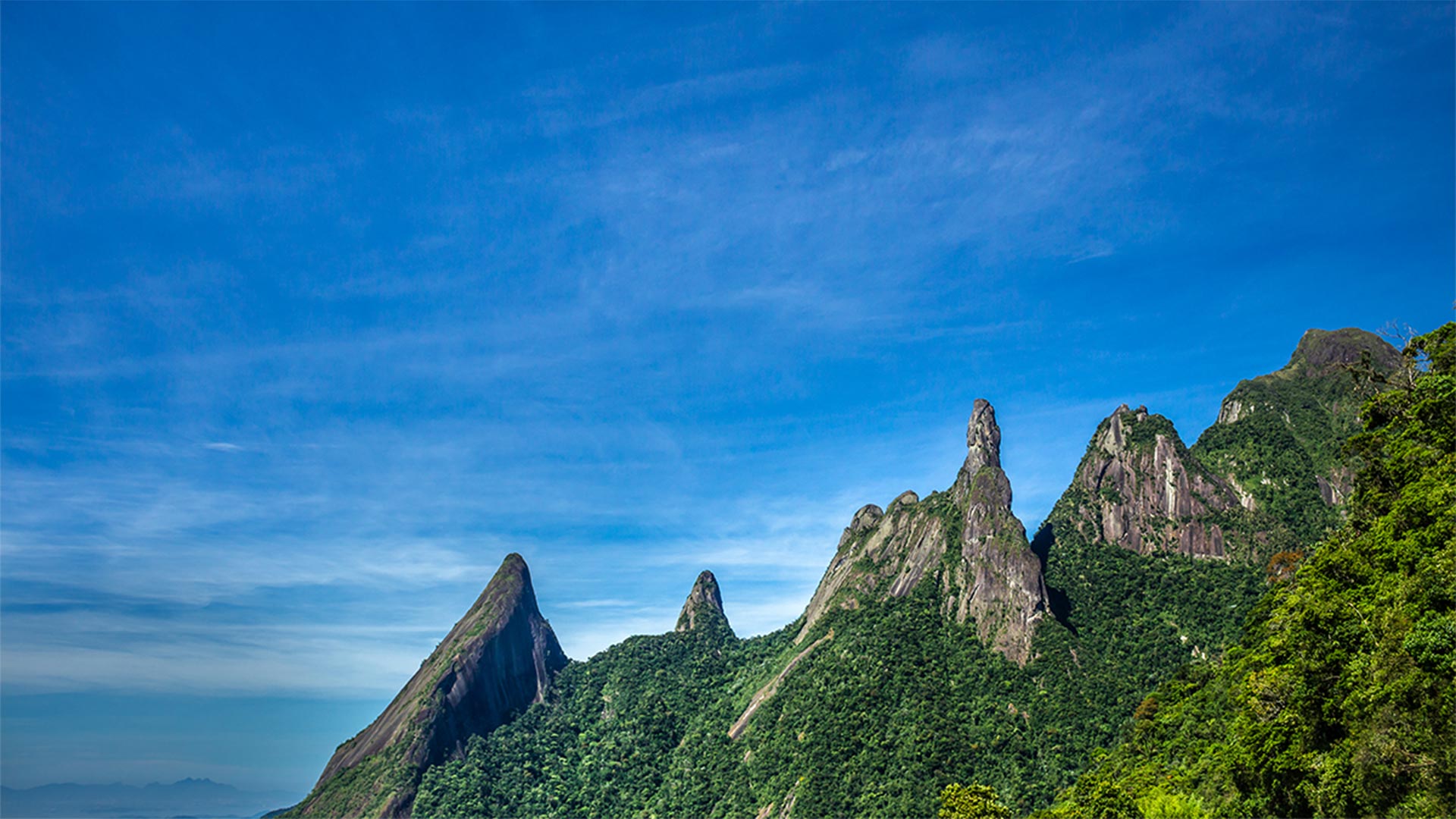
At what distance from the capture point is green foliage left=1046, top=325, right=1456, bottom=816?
24188mm

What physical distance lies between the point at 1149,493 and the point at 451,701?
135666mm

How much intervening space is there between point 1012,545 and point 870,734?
3630 cm

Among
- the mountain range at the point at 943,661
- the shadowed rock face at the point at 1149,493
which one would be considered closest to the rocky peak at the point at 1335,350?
the mountain range at the point at 943,661

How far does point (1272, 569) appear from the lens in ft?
288

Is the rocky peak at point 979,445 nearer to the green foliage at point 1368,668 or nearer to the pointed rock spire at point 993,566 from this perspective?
the pointed rock spire at point 993,566

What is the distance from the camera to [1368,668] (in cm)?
2778

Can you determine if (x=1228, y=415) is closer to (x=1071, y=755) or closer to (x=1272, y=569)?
(x=1272, y=569)

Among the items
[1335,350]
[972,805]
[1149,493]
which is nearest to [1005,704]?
[972,805]

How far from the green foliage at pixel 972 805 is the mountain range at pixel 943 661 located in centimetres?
845

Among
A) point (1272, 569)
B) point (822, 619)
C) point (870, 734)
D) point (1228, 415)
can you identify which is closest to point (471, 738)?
point (822, 619)

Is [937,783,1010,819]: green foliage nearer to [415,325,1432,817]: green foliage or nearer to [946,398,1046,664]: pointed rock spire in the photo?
[415,325,1432,817]: green foliage

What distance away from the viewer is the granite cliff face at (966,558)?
114812 mm

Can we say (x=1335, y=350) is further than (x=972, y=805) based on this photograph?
Yes

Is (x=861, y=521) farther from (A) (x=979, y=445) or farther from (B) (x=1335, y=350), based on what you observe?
(B) (x=1335, y=350)
